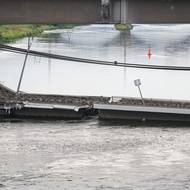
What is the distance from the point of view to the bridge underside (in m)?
32.9

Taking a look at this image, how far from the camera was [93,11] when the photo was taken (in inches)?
1345

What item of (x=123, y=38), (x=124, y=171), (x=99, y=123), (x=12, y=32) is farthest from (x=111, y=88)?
(x=12, y=32)

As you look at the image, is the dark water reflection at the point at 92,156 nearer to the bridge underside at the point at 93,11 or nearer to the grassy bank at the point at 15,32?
the bridge underside at the point at 93,11

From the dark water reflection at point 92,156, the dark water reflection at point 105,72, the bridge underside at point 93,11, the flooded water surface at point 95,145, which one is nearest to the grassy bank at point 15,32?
the dark water reflection at point 105,72

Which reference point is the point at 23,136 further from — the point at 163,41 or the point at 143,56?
the point at 163,41

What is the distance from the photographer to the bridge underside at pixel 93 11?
32.9 m

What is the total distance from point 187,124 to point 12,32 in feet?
273

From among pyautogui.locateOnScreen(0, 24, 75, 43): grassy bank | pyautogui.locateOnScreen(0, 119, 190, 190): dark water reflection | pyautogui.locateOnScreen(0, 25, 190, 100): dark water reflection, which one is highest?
pyautogui.locateOnScreen(0, 24, 75, 43): grassy bank

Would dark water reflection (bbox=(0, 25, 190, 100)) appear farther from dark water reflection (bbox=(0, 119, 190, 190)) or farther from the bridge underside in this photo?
the bridge underside

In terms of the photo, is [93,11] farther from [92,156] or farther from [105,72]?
[105,72]

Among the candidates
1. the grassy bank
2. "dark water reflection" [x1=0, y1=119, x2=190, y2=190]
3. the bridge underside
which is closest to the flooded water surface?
"dark water reflection" [x1=0, y1=119, x2=190, y2=190]

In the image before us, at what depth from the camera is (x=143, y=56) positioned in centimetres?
7862

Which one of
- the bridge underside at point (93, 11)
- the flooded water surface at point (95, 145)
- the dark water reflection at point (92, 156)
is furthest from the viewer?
the bridge underside at point (93, 11)

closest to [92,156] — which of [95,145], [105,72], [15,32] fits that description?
[95,145]
